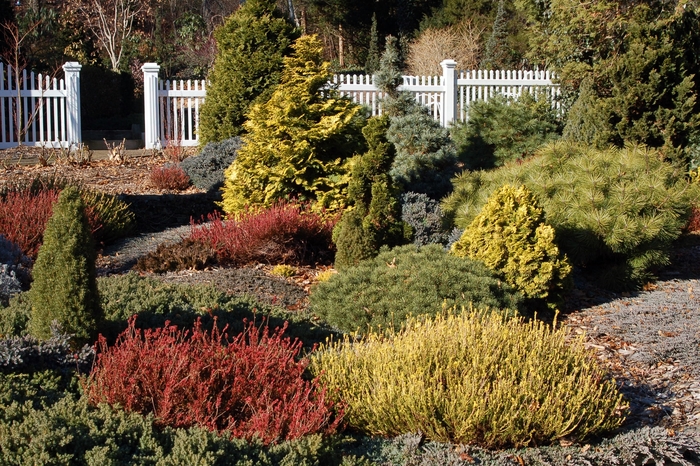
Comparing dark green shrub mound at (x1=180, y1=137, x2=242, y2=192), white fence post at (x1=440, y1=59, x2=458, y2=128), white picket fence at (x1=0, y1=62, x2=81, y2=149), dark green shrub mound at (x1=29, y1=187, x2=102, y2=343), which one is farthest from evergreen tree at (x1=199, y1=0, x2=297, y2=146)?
dark green shrub mound at (x1=29, y1=187, x2=102, y2=343)

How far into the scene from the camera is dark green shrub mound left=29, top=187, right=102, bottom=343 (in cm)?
414

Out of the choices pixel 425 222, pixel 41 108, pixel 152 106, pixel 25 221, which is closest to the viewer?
pixel 25 221

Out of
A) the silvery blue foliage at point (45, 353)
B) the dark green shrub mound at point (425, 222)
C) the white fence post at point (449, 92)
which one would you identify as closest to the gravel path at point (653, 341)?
the dark green shrub mound at point (425, 222)

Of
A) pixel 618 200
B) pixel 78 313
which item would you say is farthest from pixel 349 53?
pixel 78 313

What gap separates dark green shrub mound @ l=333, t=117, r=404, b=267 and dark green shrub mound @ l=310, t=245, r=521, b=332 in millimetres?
531

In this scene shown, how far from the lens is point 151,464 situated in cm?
322

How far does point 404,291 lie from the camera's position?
19.2 feet

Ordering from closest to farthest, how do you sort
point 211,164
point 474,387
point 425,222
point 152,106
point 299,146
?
point 474,387, point 425,222, point 299,146, point 211,164, point 152,106

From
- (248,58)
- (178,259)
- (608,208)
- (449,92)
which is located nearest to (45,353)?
(178,259)

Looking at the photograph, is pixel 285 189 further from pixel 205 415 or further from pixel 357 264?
pixel 205 415

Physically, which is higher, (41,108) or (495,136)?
(41,108)

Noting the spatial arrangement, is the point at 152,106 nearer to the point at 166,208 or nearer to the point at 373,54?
the point at 166,208

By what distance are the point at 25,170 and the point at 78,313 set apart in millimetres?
9490

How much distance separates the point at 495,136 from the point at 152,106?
8045 mm
